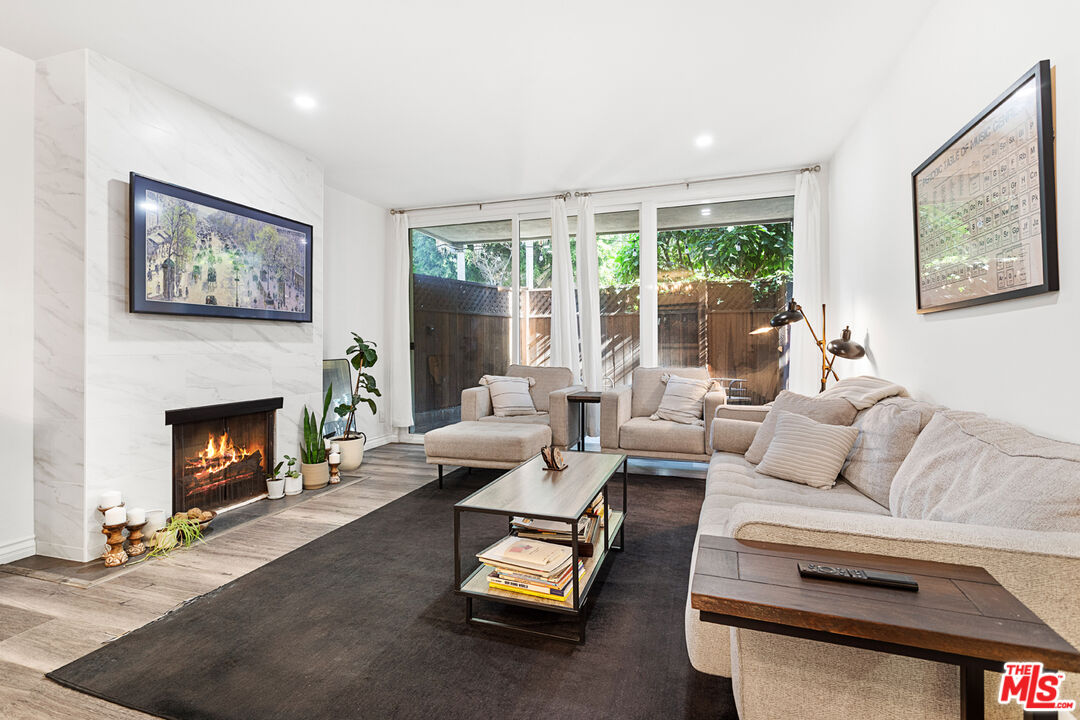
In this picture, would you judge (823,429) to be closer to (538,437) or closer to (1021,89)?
(1021,89)

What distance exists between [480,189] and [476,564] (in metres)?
3.64

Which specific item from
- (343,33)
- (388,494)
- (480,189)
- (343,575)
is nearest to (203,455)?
(388,494)

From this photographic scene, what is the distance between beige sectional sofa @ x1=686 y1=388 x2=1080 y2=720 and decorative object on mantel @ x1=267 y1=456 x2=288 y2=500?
10.3ft

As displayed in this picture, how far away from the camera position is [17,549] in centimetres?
257

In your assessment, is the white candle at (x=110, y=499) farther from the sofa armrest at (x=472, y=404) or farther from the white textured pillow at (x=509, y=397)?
the white textured pillow at (x=509, y=397)

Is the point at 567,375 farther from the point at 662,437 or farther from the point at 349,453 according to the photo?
the point at 349,453

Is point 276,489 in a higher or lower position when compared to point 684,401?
lower

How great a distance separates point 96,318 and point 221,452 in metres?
1.12

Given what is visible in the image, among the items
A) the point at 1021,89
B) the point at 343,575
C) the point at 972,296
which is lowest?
the point at 343,575

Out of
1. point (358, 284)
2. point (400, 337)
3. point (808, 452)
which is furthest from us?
point (400, 337)

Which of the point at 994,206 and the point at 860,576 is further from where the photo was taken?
the point at 994,206

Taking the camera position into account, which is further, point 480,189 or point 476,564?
point 480,189

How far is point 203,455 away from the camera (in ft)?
10.4

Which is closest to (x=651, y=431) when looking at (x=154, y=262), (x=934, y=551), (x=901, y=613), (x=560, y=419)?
(x=560, y=419)
